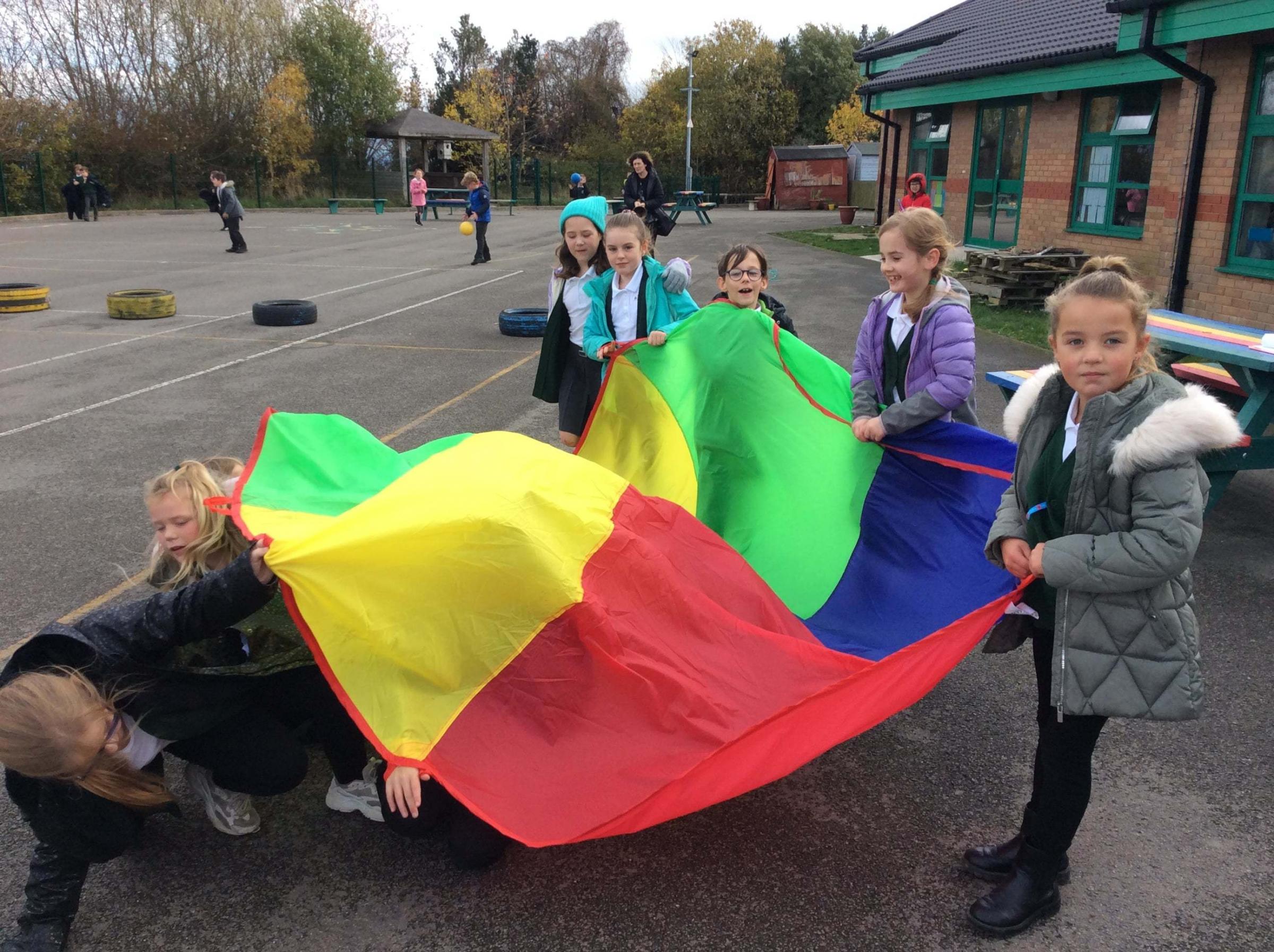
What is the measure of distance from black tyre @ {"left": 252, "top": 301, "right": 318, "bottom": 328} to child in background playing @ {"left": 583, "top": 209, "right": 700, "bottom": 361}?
8721 mm

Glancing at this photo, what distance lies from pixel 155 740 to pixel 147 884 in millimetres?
421

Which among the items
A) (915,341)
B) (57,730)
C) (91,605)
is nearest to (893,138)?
(915,341)

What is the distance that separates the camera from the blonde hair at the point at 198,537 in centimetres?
303

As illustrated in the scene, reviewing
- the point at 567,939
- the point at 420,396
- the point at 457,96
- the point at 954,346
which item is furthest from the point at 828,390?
the point at 457,96

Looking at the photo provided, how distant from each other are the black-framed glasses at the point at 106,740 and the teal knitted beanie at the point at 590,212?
3275 millimetres

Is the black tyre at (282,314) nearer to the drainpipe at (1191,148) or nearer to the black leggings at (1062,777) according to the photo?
the drainpipe at (1191,148)

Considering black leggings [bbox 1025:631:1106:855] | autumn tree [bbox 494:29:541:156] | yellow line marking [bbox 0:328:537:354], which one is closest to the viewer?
black leggings [bbox 1025:631:1106:855]

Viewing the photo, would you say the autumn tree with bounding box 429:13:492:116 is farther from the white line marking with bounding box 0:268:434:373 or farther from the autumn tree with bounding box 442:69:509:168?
the white line marking with bounding box 0:268:434:373

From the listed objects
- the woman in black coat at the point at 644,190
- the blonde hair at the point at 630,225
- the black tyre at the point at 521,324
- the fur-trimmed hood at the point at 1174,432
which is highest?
the woman in black coat at the point at 644,190

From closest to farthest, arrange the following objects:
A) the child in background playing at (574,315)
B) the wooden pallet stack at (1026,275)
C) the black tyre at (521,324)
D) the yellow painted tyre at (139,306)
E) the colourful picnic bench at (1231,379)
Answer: the child in background playing at (574,315)
the colourful picnic bench at (1231,379)
the black tyre at (521,324)
the yellow painted tyre at (139,306)
the wooden pallet stack at (1026,275)

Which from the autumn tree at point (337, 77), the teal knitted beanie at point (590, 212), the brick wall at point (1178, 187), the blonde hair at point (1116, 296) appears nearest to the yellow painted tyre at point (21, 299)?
the teal knitted beanie at point (590, 212)

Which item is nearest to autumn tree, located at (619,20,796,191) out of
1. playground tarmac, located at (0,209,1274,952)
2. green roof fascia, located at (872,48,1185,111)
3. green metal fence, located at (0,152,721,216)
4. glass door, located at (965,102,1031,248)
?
green metal fence, located at (0,152,721,216)

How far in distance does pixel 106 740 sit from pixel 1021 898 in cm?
250

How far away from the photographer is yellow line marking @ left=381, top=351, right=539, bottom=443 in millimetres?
7840
